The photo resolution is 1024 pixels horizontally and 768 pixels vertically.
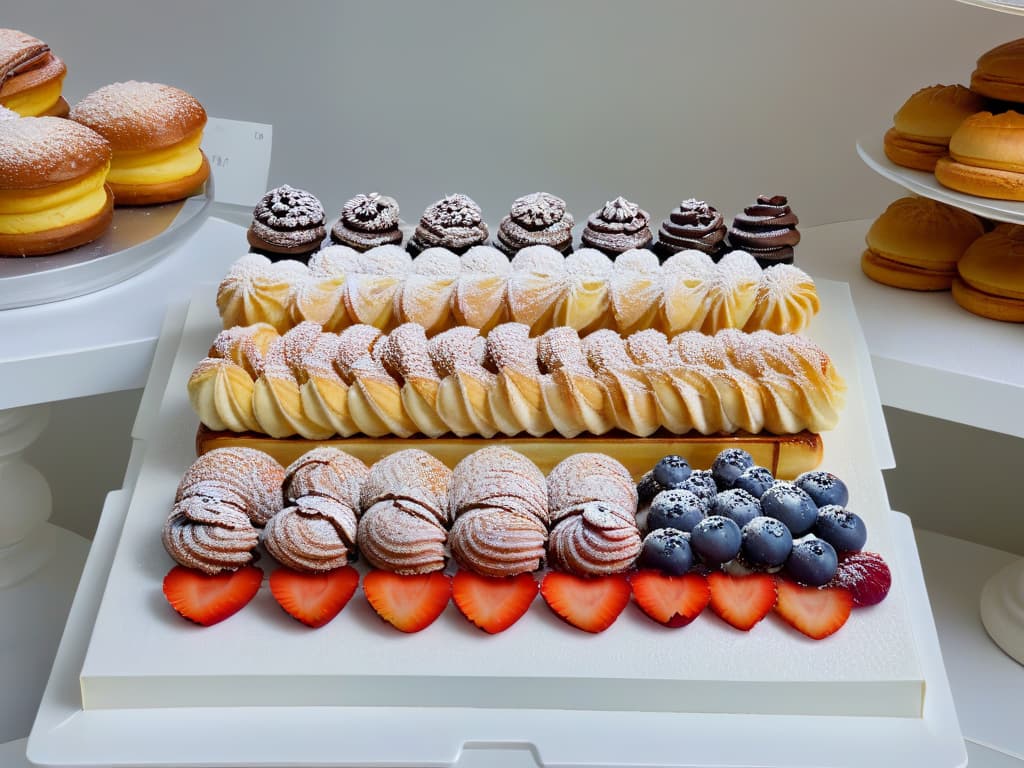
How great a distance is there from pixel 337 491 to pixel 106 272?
2.27 feet

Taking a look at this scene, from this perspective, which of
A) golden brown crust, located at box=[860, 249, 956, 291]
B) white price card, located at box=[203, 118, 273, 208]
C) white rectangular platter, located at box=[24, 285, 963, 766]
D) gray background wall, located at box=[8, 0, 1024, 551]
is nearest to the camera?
white rectangular platter, located at box=[24, 285, 963, 766]

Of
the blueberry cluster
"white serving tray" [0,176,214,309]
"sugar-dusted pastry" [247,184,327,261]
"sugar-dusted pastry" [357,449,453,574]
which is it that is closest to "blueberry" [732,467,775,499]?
the blueberry cluster

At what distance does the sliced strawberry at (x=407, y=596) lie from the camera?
3.84ft

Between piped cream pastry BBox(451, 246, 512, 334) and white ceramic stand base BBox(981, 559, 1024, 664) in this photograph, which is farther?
white ceramic stand base BBox(981, 559, 1024, 664)

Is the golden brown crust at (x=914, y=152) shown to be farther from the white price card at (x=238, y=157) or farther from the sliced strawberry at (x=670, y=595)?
the white price card at (x=238, y=157)

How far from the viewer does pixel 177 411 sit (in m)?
1.52

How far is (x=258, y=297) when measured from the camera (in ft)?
5.18

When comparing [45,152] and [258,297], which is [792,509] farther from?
[45,152]

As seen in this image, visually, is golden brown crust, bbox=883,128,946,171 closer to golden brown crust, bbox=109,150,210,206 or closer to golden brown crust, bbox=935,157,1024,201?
golden brown crust, bbox=935,157,1024,201

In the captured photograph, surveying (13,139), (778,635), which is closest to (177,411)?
(13,139)

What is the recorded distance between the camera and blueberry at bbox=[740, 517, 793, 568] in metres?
1.20

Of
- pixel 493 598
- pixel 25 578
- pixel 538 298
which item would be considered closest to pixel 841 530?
pixel 493 598

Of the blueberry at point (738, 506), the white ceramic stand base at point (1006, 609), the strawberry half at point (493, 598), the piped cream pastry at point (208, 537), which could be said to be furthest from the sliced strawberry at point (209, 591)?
the white ceramic stand base at point (1006, 609)

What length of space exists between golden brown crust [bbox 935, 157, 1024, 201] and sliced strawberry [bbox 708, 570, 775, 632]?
74 centimetres
